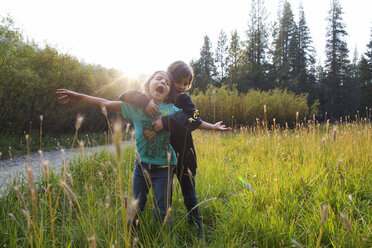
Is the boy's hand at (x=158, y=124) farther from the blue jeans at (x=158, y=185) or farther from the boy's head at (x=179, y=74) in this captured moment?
the boy's head at (x=179, y=74)

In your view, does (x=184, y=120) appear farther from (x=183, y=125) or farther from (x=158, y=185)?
(x=158, y=185)

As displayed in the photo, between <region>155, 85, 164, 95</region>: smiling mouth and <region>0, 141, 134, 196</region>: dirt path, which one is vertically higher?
<region>155, 85, 164, 95</region>: smiling mouth

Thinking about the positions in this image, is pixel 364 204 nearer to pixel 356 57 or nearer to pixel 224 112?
pixel 224 112

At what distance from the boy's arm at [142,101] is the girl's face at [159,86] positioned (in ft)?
0.58

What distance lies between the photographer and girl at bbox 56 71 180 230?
65.9 inches

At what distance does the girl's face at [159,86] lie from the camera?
1837mm

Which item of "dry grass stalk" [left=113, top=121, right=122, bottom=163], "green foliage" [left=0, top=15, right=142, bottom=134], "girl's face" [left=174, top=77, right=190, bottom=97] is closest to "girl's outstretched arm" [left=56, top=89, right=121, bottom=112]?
"girl's face" [left=174, top=77, right=190, bottom=97]

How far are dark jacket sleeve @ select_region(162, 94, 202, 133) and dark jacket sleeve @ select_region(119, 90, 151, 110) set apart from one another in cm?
20

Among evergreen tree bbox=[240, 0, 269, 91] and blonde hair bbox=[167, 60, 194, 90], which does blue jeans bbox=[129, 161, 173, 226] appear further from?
evergreen tree bbox=[240, 0, 269, 91]

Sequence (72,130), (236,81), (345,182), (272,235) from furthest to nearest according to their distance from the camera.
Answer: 1. (236,81)
2. (72,130)
3. (345,182)
4. (272,235)

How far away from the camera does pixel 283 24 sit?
3528cm

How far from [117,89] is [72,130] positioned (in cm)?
365

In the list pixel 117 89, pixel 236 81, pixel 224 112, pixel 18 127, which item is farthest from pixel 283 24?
pixel 18 127

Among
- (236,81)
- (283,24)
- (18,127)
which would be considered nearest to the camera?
(18,127)
